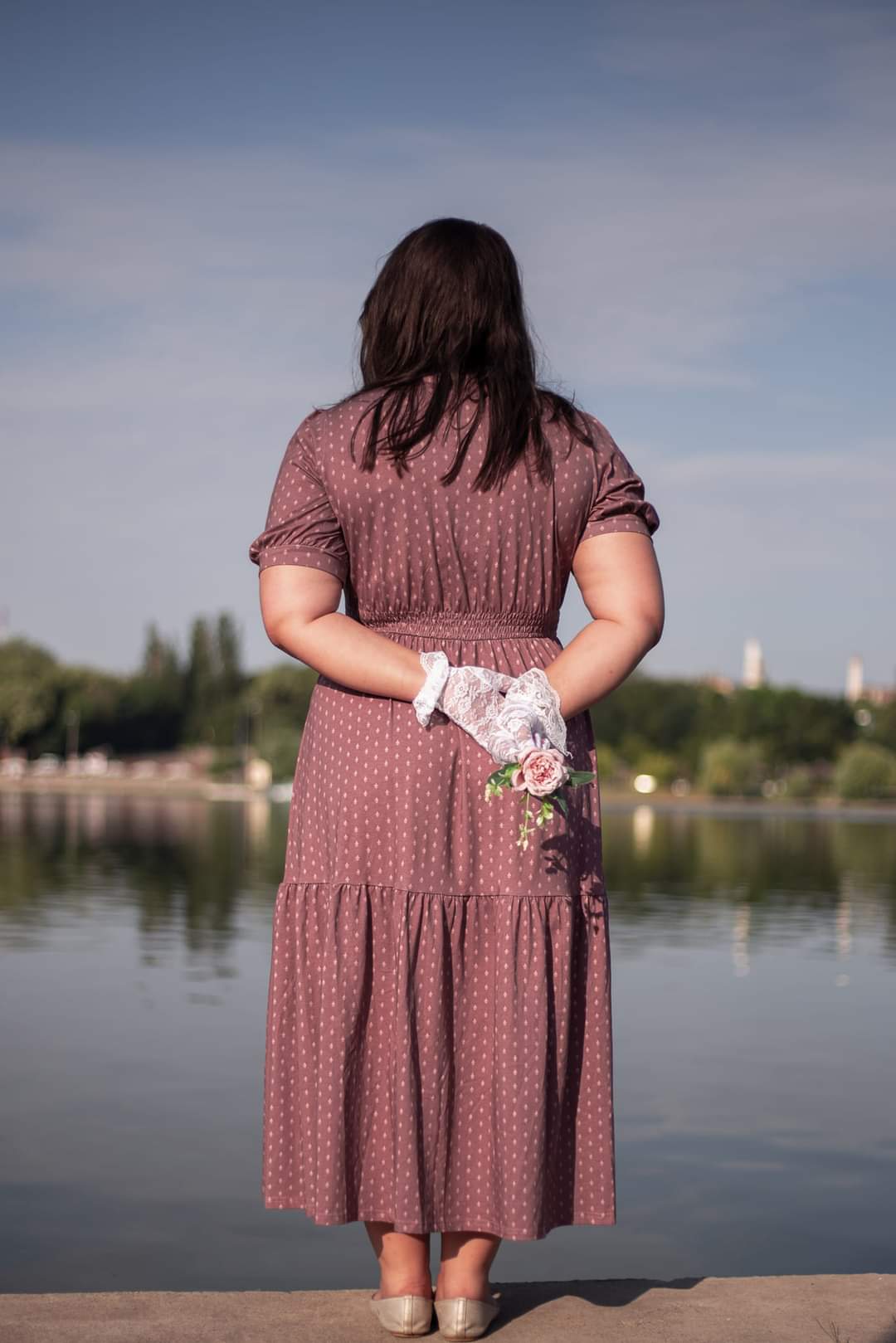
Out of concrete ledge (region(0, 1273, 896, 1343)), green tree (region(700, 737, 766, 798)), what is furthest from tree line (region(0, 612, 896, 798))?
concrete ledge (region(0, 1273, 896, 1343))

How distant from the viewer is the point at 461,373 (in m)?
2.65

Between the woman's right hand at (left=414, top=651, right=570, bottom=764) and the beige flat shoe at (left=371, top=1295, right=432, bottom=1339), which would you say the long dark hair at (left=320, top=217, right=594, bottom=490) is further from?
the beige flat shoe at (left=371, top=1295, right=432, bottom=1339)

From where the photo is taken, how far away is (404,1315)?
2557 millimetres

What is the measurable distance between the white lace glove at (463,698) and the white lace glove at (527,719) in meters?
0.02

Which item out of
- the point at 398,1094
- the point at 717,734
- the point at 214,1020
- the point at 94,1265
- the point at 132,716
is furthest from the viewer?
the point at 132,716

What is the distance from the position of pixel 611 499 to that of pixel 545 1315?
130cm

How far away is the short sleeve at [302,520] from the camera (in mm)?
2637

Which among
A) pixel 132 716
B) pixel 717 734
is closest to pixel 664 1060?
pixel 717 734

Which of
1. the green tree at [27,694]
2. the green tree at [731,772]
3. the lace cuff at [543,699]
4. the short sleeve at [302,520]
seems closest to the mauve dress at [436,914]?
the short sleeve at [302,520]

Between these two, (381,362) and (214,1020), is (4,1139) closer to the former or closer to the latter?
(214,1020)

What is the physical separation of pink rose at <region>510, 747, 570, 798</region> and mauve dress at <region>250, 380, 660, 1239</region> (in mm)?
152

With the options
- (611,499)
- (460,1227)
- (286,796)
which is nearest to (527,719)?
(611,499)

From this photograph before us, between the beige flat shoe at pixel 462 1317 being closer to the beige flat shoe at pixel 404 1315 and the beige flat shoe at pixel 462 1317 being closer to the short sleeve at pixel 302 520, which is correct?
the beige flat shoe at pixel 404 1315

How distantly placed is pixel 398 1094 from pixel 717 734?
84.5 m
